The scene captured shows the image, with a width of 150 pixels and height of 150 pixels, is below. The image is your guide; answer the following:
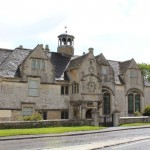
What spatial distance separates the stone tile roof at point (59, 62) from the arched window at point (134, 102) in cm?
1197

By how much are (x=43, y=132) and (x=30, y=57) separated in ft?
50.9

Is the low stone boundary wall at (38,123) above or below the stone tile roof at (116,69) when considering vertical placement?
below

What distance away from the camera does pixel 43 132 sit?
24875 mm

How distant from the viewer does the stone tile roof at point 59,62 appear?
4203 centimetres

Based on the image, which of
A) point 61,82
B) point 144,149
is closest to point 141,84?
point 61,82

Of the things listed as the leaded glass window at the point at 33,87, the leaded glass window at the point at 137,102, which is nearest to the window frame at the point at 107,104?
the leaded glass window at the point at 137,102

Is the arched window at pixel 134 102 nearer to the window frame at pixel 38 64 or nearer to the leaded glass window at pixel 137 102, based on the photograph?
the leaded glass window at pixel 137 102

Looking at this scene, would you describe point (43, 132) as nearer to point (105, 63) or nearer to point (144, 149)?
point (144, 149)

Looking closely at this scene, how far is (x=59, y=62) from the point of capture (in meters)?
44.2

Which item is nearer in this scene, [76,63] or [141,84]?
[76,63]

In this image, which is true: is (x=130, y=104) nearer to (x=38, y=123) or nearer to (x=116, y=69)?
(x=116, y=69)

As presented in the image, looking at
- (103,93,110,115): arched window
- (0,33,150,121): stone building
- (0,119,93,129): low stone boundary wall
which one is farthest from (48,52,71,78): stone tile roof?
(0,119,93,129): low stone boundary wall

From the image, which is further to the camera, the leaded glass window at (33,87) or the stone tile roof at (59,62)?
the stone tile roof at (59,62)

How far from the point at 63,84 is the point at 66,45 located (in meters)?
9.17
